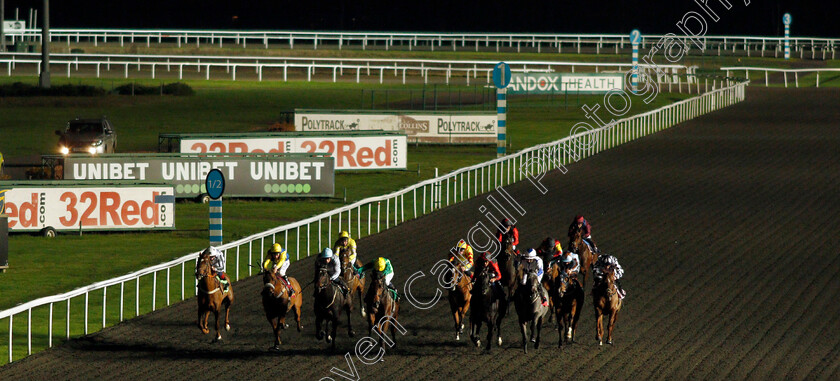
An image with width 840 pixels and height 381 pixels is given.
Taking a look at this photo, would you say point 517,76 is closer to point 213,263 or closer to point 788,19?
point 788,19

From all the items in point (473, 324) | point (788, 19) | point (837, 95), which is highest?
point (788, 19)

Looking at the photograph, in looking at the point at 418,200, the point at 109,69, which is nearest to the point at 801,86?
the point at 109,69

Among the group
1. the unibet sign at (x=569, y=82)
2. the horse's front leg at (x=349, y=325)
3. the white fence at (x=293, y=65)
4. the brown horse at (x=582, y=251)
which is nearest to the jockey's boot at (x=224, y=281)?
the horse's front leg at (x=349, y=325)

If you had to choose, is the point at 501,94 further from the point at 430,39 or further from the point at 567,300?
the point at 430,39

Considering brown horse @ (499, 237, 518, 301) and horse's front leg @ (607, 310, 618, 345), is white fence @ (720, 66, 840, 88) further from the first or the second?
horse's front leg @ (607, 310, 618, 345)

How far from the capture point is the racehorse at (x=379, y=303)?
11.5 m

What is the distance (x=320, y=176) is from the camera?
74.2ft

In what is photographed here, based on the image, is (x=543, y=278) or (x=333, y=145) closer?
(x=543, y=278)

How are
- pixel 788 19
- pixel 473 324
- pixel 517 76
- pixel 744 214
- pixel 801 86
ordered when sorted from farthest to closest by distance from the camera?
pixel 788 19 → pixel 801 86 → pixel 517 76 → pixel 744 214 → pixel 473 324

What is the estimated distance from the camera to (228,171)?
73.7ft

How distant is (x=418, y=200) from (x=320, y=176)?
1.74m

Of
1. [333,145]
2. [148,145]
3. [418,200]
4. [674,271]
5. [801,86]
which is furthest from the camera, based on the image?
[801,86]

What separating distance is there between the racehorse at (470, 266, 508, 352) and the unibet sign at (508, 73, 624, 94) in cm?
3080

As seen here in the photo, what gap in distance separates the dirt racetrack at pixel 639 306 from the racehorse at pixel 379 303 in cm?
32
